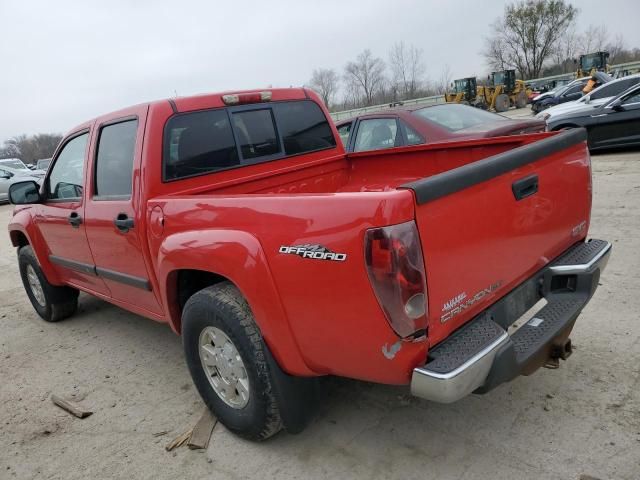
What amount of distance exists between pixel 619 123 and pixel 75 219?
10.1 m

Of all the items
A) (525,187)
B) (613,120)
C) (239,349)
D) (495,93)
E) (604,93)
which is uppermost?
(525,187)

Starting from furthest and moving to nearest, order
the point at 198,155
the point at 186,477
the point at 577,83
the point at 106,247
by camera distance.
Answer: the point at 577,83 → the point at 106,247 → the point at 198,155 → the point at 186,477

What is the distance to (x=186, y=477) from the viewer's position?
8.53 ft

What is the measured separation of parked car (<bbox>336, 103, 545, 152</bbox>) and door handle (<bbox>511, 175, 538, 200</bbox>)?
4.03 meters

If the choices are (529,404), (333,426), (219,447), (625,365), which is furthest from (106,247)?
(625,365)

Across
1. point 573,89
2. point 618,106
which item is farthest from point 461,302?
point 573,89

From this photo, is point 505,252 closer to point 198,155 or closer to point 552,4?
point 198,155

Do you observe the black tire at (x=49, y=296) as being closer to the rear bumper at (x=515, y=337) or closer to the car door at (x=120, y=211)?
the car door at (x=120, y=211)

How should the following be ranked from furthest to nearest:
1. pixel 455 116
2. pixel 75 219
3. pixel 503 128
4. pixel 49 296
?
pixel 455 116 < pixel 503 128 < pixel 49 296 < pixel 75 219

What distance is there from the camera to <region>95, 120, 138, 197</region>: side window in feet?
10.9

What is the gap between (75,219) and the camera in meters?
3.85

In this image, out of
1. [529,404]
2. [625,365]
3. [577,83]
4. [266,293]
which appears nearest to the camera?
[266,293]

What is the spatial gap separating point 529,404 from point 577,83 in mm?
24449

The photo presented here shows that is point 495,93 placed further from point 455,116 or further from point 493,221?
point 493,221
